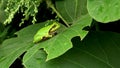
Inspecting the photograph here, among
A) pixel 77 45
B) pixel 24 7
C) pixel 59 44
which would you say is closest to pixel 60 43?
pixel 59 44

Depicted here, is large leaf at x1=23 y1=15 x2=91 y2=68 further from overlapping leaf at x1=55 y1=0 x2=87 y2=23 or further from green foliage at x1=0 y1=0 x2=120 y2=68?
overlapping leaf at x1=55 y1=0 x2=87 y2=23

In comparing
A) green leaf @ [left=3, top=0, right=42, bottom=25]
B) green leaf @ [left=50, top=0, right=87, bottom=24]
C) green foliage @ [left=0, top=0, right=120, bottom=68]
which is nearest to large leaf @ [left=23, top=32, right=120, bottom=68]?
green foliage @ [left=0, top=0, right=120, bottom=68]

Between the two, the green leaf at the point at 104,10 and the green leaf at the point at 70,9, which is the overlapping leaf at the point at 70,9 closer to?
the green leaf at the point at 70,9

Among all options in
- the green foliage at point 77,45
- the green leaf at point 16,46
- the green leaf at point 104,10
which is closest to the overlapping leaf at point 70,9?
the green foliage at point 77,45

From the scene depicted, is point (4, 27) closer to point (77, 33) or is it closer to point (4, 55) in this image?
point (4, 55)

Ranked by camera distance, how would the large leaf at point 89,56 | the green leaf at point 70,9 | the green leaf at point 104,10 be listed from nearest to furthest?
the green leaf at point 104,10 → the large leaf at point 89,56 → the green leaf at point 70,9

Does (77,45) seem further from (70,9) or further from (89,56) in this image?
(70,9)

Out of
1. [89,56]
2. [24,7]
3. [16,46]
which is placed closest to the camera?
[89,56]
